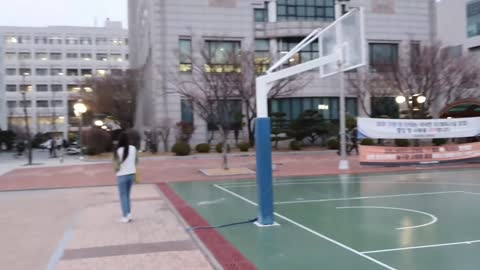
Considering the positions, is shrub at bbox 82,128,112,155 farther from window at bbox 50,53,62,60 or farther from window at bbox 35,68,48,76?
window at bbox 50,53,62,60

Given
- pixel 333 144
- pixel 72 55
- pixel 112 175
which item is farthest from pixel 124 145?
pixel 72 55

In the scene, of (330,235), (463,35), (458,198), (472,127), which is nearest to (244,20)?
(472,127)

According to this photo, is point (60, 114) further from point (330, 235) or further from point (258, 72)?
point (330, 235)

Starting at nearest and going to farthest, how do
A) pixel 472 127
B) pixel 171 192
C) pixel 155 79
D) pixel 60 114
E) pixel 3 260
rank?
pixel 3 260
pixel 171 192
pixel 472 127
pixel 155 79
pixel 60 114

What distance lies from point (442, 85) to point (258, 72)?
13.1 m

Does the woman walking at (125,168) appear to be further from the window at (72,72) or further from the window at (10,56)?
the window at (10,56)

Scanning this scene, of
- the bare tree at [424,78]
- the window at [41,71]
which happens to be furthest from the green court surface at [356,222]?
the window at [41,71]

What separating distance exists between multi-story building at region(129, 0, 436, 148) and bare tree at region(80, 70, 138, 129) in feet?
15.4

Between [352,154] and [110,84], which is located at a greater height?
[110,84]

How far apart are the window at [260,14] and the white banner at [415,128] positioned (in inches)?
820

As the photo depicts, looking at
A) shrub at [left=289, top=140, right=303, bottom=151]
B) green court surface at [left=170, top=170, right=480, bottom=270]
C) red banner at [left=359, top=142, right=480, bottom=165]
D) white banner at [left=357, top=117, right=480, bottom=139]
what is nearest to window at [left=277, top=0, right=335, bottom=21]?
shrub at [left=289, top=140, right=303, bottom=151]

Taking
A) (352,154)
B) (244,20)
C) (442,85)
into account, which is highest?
(244,20)

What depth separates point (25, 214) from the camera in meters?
10.9

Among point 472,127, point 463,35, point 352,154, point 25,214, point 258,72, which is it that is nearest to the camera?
point 25,214
